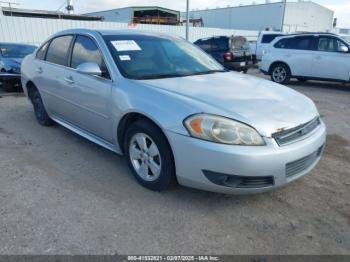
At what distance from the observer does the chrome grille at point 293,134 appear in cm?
269

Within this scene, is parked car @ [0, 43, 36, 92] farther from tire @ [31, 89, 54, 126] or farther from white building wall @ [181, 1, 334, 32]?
white building wall @ [181, 1, 334, 32]

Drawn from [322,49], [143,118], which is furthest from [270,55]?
[143,118]

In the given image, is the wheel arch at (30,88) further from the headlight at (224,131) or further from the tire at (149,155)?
the headlight at (224,131)

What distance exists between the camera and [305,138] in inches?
114

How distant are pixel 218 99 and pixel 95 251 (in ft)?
5.39

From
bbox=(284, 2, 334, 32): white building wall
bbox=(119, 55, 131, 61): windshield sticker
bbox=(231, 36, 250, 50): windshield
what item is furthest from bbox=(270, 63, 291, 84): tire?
bbox=(284, 2, 334, 32): white building wall

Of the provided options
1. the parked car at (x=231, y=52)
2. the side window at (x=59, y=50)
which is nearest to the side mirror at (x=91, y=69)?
the side window at (x=59, y=50)

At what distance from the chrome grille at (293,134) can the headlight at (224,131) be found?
0.59 feet

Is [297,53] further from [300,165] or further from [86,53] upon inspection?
[300,165]

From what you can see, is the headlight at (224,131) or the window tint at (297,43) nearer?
the headlight at (224,131)

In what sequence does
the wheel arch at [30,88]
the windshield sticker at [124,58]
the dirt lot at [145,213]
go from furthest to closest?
the wheel arch at [30,88] → the windshield sticker at [124,58] → the dirt lot at [145,213]

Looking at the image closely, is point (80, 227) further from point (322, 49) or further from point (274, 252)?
point (322, 49)

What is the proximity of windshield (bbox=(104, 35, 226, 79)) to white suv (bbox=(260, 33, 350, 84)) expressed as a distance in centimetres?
686

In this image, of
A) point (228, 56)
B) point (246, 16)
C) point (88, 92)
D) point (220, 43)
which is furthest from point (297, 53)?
point (246, 16)
